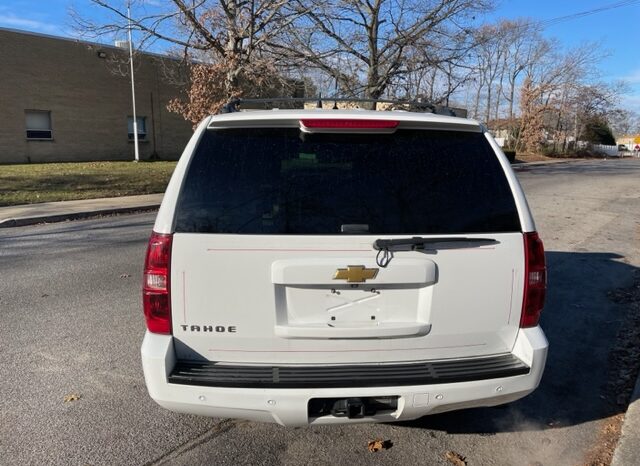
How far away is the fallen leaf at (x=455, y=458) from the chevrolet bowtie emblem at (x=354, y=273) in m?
1.28

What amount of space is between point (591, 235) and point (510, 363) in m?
8.92

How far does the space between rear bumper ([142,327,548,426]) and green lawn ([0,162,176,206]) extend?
11.9 meters

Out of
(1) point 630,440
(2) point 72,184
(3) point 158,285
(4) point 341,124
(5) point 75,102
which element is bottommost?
(1) point 630,440

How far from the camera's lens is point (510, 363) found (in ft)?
8.64

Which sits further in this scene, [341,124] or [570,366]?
[570,366]

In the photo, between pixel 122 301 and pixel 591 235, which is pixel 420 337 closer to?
pixel 122 301

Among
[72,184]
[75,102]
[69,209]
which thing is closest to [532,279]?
[69,209]

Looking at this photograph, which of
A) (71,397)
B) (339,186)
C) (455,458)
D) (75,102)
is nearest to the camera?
(339,186)

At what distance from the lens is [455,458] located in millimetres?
2918

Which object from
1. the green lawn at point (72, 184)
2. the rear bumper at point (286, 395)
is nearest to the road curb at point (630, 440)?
the rear bumper at point (286, 395)

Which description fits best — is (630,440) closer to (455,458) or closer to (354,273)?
Result: (455,458)

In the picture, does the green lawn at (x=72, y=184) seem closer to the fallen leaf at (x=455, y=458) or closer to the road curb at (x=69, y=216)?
the road curb at (x=69, y=216)

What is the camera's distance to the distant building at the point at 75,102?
78.4ft

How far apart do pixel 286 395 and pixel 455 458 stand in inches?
47.1
